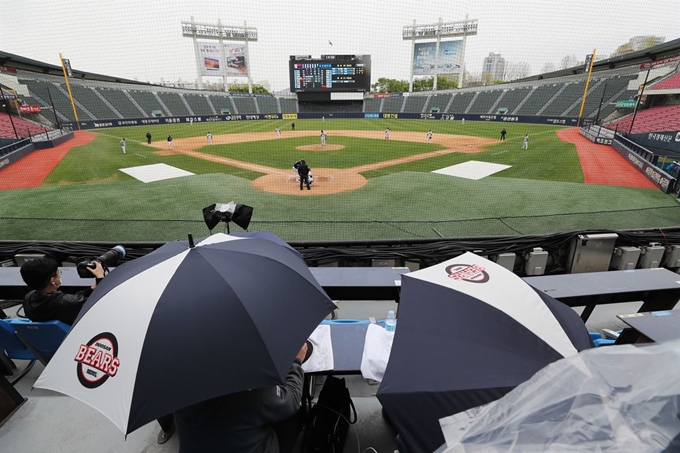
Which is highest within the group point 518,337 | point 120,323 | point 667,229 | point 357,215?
point 120,323

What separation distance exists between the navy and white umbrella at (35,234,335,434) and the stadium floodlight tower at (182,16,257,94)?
40675mm

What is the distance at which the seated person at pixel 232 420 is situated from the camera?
1.63 metres

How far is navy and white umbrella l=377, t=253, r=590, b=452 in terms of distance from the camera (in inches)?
58.3

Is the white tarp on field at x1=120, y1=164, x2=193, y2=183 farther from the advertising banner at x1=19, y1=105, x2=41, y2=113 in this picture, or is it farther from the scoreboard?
the scoreboard

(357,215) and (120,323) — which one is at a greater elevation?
(120,323)

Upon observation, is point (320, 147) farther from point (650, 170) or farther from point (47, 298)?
point (47, 298)

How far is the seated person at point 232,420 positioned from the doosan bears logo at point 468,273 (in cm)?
126

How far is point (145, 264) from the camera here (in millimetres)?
2055

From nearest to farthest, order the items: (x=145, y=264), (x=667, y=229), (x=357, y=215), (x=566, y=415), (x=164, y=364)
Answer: (x=566, y=415) < (x=164, y=364) < (x=145, y=264) < (x=667, y=229) < (x=357, y=215)

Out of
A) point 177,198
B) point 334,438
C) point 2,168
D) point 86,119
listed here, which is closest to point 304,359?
point 334,438

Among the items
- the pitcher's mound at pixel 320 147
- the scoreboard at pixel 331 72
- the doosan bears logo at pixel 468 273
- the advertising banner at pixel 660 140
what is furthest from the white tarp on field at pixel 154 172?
the scoreboard at pixel 331 72

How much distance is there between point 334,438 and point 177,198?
8.82 metres

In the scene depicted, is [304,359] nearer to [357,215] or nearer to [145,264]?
[145,264]

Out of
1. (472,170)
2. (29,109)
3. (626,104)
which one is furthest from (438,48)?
(29,109)
